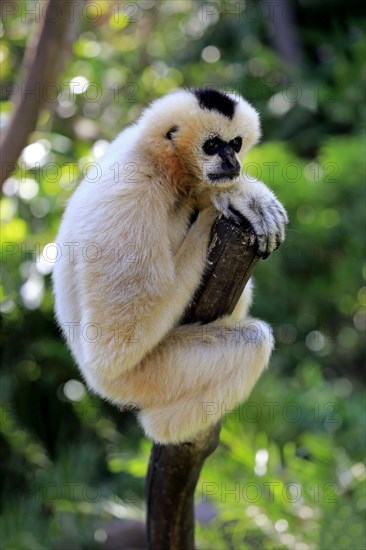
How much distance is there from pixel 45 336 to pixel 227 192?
11.7 feet

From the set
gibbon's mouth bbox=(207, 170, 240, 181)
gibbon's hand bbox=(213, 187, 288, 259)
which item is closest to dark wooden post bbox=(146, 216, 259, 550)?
gibbon's hand bbox=(213, 187, 288, 259)

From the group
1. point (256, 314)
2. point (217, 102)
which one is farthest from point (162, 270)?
point (256, 314)

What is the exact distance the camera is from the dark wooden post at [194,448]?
293 centimetres

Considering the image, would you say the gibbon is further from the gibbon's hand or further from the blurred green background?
the blurred green background

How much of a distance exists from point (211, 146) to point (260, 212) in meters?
0.51

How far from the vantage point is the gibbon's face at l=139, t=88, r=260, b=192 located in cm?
318

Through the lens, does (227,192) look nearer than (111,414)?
Yes

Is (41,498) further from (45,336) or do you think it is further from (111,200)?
(111,200)

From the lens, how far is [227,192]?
10.1 ft

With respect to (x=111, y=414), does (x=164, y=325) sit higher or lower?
higher

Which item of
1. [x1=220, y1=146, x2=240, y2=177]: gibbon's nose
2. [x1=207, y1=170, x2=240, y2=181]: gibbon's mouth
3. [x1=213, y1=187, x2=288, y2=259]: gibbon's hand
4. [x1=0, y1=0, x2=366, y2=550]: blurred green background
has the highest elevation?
[x1=220, y1=146, x2=240, y2=177]: gibbon's nose

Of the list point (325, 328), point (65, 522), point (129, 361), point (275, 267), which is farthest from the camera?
point (325, 328)

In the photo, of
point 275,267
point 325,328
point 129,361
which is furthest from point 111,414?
point 129,361

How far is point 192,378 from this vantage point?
302cm
